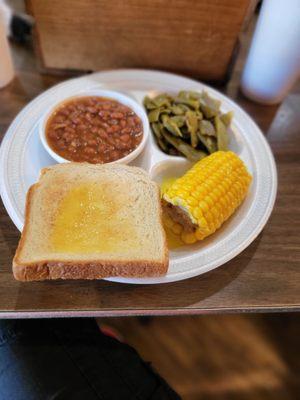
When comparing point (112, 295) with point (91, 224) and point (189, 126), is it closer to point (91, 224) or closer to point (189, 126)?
point (91, 224)

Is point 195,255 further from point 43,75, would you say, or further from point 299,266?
point 43,75

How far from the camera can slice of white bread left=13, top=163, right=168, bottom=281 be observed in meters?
0.84

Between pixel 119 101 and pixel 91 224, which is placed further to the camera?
pixel 119 101

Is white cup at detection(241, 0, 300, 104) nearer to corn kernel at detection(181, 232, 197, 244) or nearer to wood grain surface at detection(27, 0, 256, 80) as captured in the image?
wood grain surface at detection(27, 0, 256, 80)

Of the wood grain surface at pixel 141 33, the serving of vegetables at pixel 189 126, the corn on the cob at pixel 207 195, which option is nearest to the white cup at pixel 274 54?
the wood grain surface at pixel 141 33

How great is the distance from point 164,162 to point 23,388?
30.8 inches

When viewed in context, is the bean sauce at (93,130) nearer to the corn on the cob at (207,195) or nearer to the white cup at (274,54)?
the corn on the cob at (207,195)

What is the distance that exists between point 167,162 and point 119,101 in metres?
0.30

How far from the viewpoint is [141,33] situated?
4.32 feet

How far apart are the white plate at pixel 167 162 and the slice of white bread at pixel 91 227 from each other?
0.06 meters

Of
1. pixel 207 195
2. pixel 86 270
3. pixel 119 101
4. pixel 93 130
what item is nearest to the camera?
pixel 86 270

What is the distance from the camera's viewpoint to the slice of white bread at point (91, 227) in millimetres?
839

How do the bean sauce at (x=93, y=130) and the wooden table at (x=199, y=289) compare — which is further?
the bean sauce at (x=93, y=130)

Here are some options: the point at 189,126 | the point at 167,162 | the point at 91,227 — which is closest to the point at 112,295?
the point at 91,227
